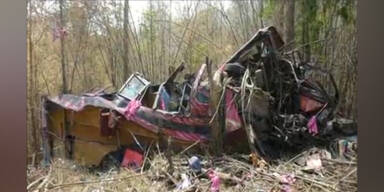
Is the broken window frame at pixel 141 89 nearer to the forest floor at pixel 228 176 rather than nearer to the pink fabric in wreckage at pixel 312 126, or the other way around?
the forest floor at pixel 228 176

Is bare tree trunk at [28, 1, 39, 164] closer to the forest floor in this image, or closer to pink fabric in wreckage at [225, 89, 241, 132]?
the forest floor

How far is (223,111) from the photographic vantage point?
7.45 ft

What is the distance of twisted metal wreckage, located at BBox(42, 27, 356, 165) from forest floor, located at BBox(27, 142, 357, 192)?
0.23ft

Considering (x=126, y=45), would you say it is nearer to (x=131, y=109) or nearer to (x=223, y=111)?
(x=131, y=109)

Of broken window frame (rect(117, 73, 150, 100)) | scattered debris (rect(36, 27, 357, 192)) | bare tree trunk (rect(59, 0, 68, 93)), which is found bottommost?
scattered debris (rect(36, 27, 357, 192))

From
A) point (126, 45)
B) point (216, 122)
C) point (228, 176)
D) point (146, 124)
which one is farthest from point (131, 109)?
point (228, 176)

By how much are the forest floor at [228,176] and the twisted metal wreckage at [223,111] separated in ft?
0.23

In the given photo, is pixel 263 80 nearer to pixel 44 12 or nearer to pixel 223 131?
pixel 223 131

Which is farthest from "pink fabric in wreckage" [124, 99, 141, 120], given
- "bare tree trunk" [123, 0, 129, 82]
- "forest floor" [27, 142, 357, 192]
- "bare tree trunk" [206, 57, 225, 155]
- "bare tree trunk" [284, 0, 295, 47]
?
"bare tree trunk" [284, 0, 295, 47]

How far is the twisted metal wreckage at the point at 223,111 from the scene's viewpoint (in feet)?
7.36

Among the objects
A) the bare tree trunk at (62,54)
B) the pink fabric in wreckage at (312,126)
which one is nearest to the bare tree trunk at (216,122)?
the pink fabric in wreckage at (312,126)

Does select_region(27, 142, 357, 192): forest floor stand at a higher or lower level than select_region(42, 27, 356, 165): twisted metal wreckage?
lower

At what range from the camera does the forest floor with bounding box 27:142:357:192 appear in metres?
2.25
